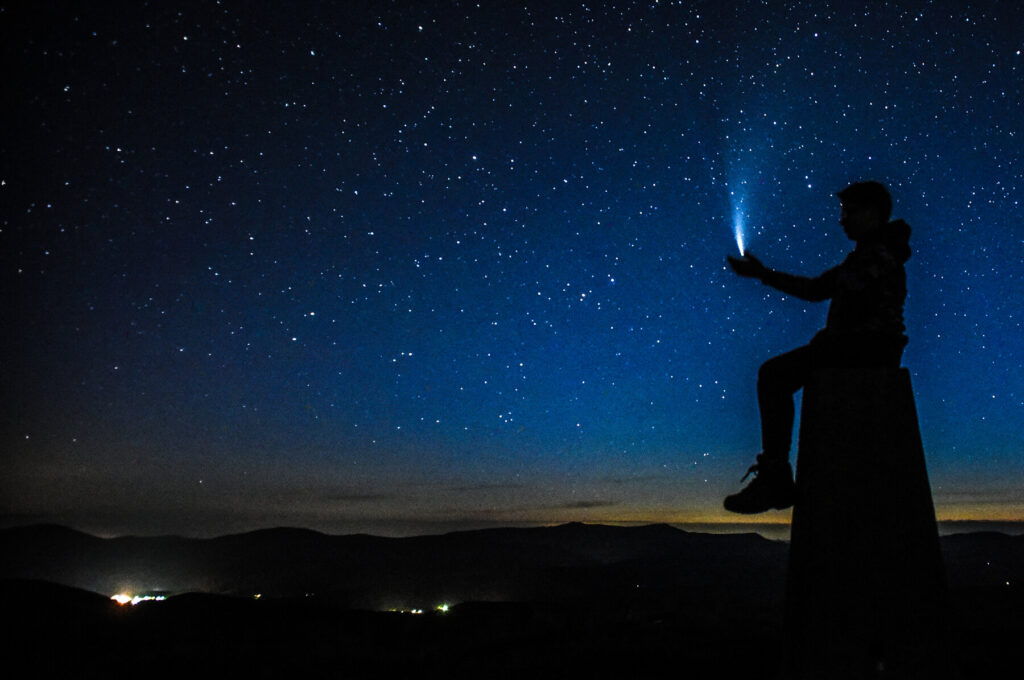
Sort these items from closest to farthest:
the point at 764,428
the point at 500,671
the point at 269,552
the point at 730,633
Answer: the point at 764,428 → the point at 500,671 → the point at 730,633 → the point at 269,552

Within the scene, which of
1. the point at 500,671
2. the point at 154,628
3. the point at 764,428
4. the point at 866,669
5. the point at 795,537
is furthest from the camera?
the point at 154,628

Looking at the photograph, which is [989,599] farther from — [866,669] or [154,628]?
[154,628]

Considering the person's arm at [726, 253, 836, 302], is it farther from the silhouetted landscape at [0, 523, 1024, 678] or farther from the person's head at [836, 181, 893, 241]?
the silhouetted landscape at [0, 523, 1024, 678]

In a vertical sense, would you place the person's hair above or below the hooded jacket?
above

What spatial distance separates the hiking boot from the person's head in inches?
72.4

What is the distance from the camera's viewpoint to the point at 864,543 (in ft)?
12.6

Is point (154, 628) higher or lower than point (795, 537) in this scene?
lower

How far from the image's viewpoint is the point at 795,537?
159 inches

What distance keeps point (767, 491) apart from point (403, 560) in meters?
147

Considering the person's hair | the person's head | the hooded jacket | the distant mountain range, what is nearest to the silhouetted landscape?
the hooded jacket

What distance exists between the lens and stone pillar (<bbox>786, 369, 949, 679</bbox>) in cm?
370

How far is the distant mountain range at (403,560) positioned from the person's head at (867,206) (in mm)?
81787

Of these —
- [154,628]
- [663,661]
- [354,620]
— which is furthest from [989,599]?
[154,628]

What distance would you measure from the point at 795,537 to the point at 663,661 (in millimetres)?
2582
